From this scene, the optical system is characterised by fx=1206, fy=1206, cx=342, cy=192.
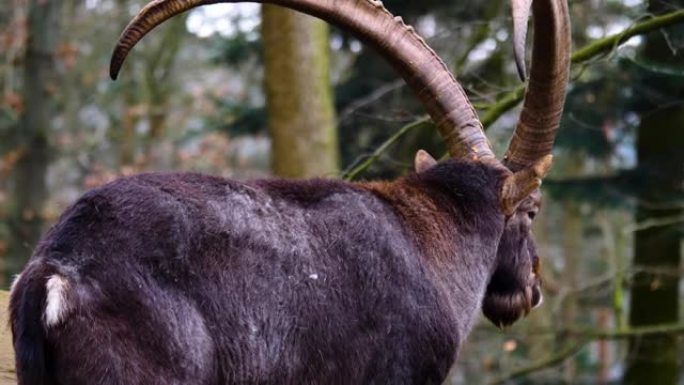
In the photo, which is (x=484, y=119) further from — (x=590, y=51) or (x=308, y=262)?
(x=308, y=262)

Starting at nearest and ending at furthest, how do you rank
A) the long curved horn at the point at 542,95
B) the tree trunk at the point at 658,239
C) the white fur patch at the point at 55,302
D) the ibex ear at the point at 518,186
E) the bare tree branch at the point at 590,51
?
the white fur patch at the point at 55,302, the ibex ear at the point at 518,186, the long curved horn at the point at 542,95, the bare tree branch at the point at 590,51, the tree trunk at the point at 658,239

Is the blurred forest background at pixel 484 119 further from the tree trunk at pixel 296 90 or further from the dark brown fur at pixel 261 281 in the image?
the dark brown fur at pixel 261 281

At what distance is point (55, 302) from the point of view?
481 centimetres

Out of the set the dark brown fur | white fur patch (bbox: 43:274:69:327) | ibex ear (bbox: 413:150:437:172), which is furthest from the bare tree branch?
white fur patch (bbox: 43:274:69:327)

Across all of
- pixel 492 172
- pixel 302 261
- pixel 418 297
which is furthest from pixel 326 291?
pixel 492 172

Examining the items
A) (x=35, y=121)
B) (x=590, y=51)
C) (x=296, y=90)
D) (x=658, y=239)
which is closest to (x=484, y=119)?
(x=590, y=51)

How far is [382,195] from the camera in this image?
6527 mm

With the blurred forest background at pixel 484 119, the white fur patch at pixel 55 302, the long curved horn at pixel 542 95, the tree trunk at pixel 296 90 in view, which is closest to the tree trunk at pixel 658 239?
the blurred forest background at pixel 484 119

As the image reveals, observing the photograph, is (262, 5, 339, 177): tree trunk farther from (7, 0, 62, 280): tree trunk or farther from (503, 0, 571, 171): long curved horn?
(7, 0, 62, 280): tree trunk

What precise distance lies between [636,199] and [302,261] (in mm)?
9790

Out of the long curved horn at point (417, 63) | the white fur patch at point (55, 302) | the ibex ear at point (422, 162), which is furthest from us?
the ibex ear at point (422, 162)

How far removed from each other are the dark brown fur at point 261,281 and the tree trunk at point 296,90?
5170 mm

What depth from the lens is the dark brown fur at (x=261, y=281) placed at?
4.90 m

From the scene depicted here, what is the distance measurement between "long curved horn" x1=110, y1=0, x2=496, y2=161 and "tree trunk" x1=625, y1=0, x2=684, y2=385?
753cm
